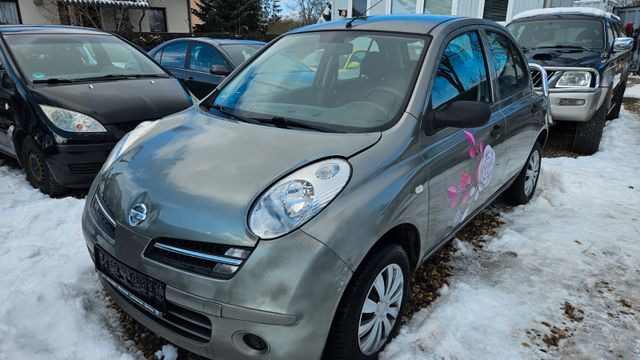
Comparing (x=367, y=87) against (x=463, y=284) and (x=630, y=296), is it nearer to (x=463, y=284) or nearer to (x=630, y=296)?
(x=463, y=284)

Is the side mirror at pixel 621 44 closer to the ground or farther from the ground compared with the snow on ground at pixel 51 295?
farther from the ground

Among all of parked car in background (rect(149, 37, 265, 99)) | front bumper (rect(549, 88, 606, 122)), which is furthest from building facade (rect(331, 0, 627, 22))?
front bumper (rect(549, 88, 606, 122))

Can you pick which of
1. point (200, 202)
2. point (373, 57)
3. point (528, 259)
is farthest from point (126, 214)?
point (528, 259)

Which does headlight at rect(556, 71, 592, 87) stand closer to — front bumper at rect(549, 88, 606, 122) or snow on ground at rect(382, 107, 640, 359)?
front bumper at rect(549, 88, 606, 122)

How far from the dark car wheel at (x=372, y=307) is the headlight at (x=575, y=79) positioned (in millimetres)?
4846

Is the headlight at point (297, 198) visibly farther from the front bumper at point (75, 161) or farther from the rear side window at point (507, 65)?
the front bumper at point (75, 161)

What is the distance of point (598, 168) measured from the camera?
5.23 metres

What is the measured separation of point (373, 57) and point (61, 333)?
90.3 inches

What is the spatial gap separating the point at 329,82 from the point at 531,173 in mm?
2447

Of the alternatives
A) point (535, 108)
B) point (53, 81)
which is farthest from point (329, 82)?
point (53, 81)

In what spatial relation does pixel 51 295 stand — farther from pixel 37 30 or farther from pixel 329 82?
pixel 37 30

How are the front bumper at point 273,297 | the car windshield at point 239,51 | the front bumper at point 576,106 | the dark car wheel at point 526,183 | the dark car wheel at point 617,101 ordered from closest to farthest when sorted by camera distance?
the front bumper at point 273,297
the dark car wheel at point 526,183
the front bumper at point 576,106
the car windshield at point 239,51
the dark car wheel at point 617,101

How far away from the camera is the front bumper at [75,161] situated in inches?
155

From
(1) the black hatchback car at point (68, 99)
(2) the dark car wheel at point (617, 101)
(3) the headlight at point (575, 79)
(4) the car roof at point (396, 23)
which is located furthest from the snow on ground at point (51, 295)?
(2) the dark car wheel at point (617, 101)
